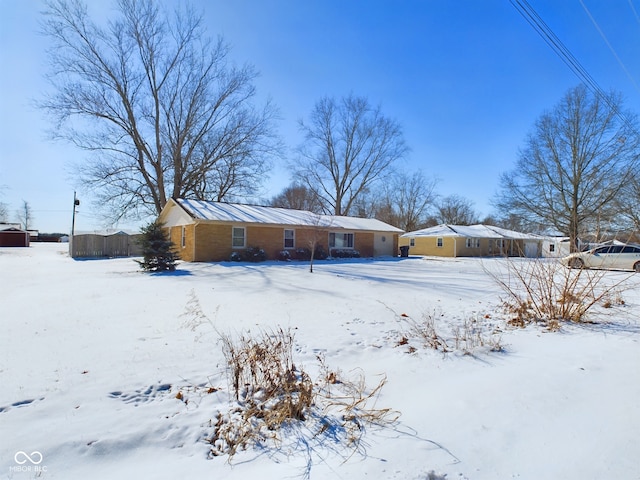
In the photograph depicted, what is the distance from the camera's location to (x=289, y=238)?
21.8 m

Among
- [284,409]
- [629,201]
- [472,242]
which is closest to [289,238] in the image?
[472,242]

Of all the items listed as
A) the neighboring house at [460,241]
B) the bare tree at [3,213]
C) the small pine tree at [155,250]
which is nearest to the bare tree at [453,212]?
the neighboring house at [460,241]

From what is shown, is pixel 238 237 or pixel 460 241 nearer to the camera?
pixel 238 237

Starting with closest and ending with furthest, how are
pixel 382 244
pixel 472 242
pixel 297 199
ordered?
pixel 382 244 → pixel 472 242 → pixel 297 199

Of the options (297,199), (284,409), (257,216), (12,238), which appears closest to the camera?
(284,409)

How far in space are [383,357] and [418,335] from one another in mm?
1017

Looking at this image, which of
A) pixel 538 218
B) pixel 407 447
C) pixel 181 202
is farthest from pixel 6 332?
pixel 538 218

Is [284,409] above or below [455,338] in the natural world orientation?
below

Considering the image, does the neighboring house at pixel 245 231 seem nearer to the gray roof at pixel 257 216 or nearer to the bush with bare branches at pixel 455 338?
the gray roof at pixel 257 216

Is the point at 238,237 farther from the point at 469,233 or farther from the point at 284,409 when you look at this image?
the point at 469,233

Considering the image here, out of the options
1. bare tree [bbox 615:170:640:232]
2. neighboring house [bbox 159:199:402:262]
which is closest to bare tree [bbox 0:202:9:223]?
neighboring house [bbox 159:199:402:262]

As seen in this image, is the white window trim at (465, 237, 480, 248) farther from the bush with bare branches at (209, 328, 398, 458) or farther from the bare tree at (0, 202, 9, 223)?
the bare tree at (0, 202, 9, 223)

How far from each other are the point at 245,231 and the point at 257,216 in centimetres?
173

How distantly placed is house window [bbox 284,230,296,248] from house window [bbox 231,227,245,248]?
2.91 m
